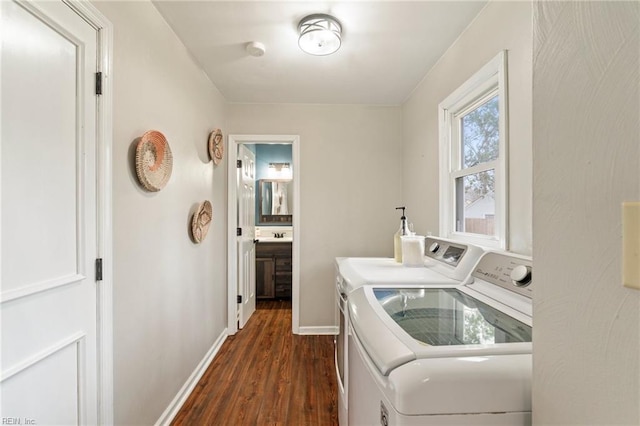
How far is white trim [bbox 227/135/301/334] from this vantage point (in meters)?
2.83

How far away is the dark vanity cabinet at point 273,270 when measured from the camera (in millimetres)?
3807

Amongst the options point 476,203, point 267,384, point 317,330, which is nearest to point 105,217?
point 267,384

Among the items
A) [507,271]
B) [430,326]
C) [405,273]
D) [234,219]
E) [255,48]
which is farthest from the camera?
[234,219]

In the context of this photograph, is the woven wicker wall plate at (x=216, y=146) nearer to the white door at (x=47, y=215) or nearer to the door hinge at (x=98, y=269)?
the white door at (x=47, y=215)

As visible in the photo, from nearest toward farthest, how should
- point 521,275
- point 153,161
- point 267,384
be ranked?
point 521,275 < point 153,161 < point 267,384

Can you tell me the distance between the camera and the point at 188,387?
6.29ft

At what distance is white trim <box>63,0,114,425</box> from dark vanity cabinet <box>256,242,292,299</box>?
2608 millimetres

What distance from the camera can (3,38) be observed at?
80 cm

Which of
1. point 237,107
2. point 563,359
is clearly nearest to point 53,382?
point 563,359

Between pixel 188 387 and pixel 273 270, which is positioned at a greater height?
pixel 273 270

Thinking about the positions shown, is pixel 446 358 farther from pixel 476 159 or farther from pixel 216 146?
pixel 216 146

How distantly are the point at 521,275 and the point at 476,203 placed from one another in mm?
850

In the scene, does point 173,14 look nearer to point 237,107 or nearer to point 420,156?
point 237,107

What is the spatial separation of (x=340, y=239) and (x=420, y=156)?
1.12 metres
